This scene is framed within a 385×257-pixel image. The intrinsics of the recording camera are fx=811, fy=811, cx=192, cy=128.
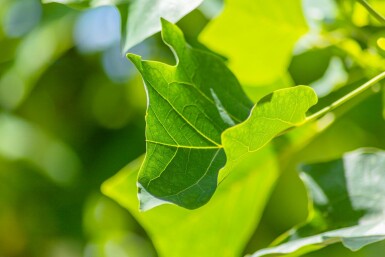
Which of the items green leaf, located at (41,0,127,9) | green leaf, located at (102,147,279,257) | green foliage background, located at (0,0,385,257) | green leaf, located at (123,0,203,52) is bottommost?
green foliage background, located at (0,0,385,257)

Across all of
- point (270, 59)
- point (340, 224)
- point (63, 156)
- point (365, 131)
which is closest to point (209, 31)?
point (270, 59)

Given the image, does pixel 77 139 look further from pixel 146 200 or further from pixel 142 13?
pixel 146 200

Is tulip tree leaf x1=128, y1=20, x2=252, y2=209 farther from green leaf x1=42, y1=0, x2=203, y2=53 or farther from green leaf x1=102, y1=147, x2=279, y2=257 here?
green leaf x1=102, y1=147, x2=279, y2=257

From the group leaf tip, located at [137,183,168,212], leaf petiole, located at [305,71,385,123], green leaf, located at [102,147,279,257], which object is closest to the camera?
leaf tip, located at [137,183,168,212]

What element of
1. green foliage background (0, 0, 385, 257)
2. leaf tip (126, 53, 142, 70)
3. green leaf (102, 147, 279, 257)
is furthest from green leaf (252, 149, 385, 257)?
green foliage background (0, 0, 385, 257)

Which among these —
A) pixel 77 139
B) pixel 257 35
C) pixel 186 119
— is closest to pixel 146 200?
pixel 186 119

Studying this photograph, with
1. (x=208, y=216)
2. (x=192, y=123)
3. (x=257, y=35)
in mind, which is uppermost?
(x=192, y=123)

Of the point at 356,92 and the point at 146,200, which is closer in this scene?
the point at 146,200
